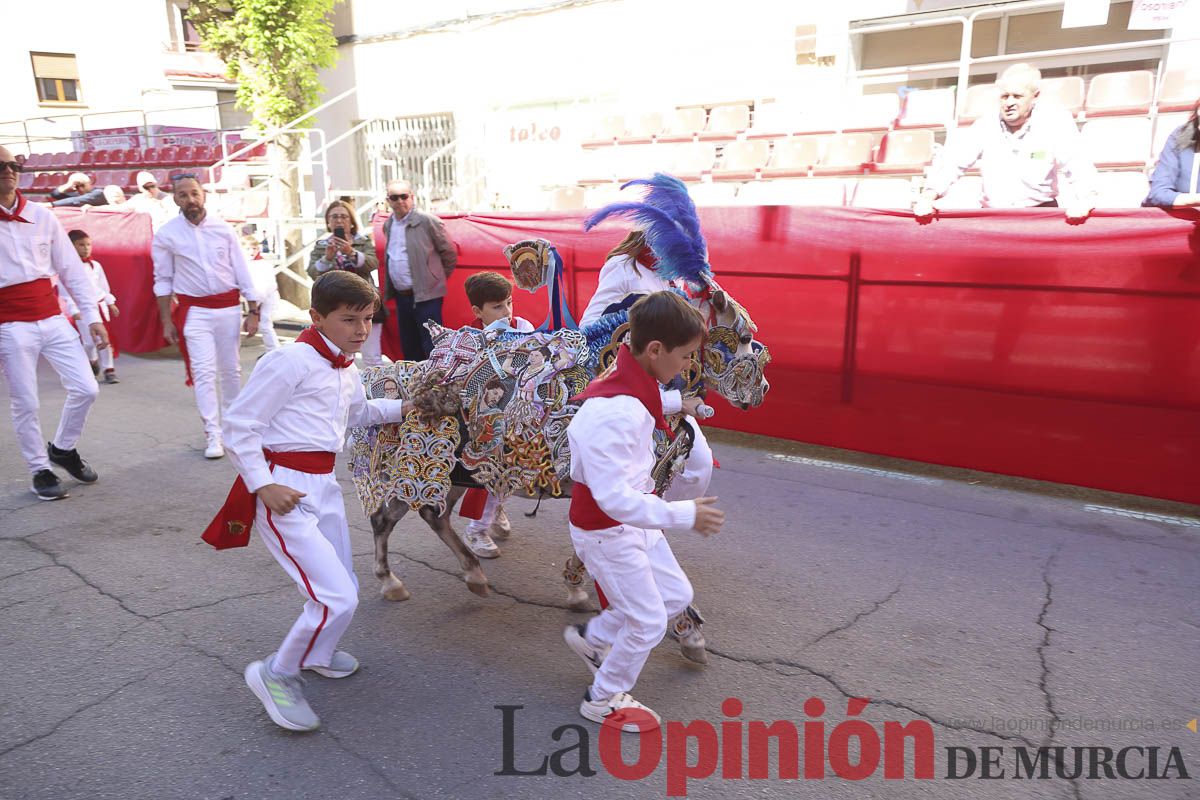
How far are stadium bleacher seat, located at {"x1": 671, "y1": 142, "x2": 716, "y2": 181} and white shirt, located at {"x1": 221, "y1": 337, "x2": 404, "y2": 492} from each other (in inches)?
368

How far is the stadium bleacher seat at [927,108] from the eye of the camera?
10.6 meters

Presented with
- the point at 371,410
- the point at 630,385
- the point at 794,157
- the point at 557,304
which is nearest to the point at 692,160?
the point at 794,157

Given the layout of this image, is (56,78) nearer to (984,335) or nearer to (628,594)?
(984,335)

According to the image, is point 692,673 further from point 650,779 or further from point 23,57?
point 23,57

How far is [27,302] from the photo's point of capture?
205 inches

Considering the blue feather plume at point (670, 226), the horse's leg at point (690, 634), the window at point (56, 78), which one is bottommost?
the horse's leg at point (690, 634)

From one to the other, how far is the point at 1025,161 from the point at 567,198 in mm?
7293

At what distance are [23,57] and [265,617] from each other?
3173 centimetres

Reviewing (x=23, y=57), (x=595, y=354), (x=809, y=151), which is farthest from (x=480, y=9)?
(x=23, y=57)

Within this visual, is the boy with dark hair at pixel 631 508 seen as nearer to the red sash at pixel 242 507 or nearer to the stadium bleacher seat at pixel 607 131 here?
the red sash at pixel 242 507

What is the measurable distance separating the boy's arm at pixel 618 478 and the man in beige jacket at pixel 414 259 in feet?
17.1

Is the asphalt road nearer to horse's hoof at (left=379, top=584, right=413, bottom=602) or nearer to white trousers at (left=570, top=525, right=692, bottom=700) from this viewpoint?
horse's hoof at (left=379, top=584, right=413, bottom=602)

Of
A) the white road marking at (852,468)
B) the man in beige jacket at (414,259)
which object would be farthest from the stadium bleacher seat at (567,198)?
the white road marking at (852,468)

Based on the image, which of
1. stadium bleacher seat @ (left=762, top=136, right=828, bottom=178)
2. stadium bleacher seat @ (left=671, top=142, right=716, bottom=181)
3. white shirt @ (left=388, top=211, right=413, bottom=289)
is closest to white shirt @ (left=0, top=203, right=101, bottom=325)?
white shirt @ (left=388, top=211, right=413, bottom=289)
